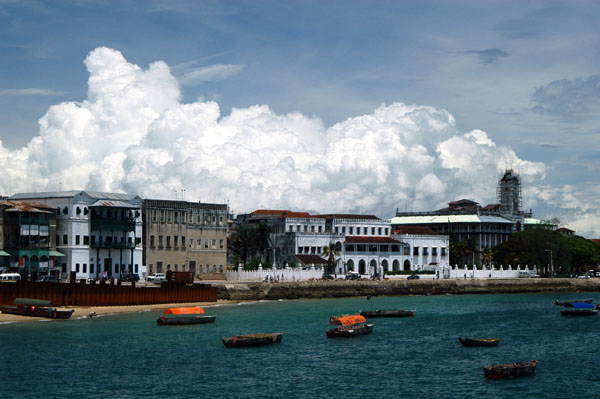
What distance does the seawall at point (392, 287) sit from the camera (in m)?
120

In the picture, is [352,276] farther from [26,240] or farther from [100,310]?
[100,310]

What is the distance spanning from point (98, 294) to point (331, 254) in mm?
67034

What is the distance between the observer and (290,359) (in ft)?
200

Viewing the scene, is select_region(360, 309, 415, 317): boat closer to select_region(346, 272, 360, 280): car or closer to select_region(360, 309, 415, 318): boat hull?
select_region(360, 309, 415, 318): boat hull

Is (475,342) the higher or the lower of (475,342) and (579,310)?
the lower

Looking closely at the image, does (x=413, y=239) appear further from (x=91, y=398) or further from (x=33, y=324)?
(x=91, y=398)

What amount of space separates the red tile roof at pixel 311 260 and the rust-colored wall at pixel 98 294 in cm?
4682

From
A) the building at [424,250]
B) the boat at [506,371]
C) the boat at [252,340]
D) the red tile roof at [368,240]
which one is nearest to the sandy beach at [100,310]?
the boat at [252,340]

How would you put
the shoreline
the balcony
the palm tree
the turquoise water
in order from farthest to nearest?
the palm tree
the balcony
the shoreline
the turquoise water

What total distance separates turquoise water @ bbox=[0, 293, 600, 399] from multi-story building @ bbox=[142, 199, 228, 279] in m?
38.7

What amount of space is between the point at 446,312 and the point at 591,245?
9790cm

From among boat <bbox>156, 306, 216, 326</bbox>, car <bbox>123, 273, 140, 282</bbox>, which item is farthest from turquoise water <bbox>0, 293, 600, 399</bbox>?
car <bbox>123, 273, 140, 282</bbox>

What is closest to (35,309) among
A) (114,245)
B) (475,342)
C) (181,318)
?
(181,318)

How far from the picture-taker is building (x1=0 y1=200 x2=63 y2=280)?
10825cm
